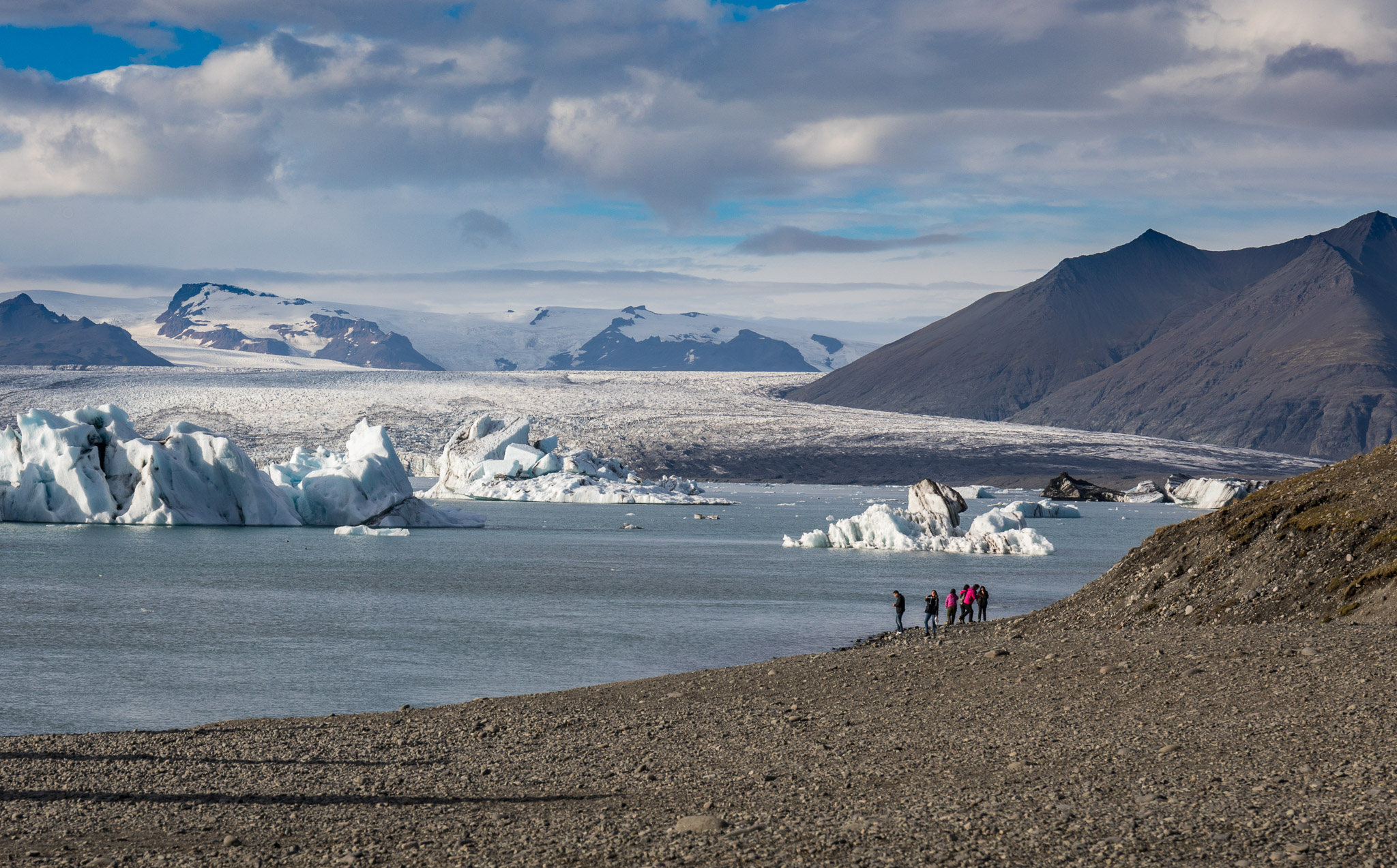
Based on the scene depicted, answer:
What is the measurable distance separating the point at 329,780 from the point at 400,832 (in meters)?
2.44

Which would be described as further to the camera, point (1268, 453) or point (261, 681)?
point (1268, 453)

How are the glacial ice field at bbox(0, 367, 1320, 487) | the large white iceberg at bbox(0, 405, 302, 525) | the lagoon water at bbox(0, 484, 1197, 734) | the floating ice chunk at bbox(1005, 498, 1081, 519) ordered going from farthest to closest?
the glacial ice field at bbox(0, 367, 1320, 487), the floating ice chunk at bbox(1005, 498, 1081, 519), the large white iceberg at bbox(0, 405, 302, 525), the lagoon water at bbox(0, 484, 1197, 734)

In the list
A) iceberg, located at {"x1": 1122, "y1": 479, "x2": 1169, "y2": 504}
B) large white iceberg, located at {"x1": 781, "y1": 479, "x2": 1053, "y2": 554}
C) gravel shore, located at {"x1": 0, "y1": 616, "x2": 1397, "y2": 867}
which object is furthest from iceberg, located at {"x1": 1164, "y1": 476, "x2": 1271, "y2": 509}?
gravel shore, located at {"x1": 0, "y1": 616, "x2": 1397, "y2": 867}

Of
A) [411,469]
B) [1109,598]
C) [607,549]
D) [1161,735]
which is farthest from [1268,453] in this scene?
[1161,735]

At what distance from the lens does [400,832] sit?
30.0 feet

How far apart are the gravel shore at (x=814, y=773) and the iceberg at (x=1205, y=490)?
7777cm

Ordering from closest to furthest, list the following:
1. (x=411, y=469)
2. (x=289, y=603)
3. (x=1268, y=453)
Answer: (x=289, y=603) → (x=411, y=469) → (x=1268, y=453)

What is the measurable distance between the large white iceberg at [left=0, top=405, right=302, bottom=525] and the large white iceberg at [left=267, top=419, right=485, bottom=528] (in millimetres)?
3308

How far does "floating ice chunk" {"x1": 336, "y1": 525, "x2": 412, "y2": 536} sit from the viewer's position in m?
53.2

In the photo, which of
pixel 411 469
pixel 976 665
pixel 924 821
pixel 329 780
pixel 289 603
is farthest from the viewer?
pixel 411 469

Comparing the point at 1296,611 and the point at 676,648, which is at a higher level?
the point at 1296,611

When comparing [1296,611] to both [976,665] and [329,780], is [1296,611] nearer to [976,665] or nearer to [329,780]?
[976,665]

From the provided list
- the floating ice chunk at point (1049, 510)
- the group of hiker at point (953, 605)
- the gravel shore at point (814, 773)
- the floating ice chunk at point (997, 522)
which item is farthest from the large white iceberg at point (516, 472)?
the gravel shore at point (814, 773)

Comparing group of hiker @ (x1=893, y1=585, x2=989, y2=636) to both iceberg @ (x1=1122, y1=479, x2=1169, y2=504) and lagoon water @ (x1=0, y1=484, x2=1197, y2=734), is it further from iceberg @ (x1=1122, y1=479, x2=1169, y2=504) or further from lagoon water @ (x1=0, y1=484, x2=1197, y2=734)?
iceberg @ (x1=1122, y1=479, x2=1169, y2=504)
